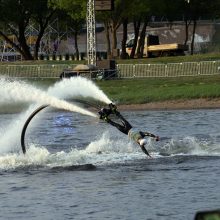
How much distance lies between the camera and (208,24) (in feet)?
388

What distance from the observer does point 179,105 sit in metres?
49.6

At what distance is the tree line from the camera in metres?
77.9

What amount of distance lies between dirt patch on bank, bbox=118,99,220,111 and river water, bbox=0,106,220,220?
15089 mm

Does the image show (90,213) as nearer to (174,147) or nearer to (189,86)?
(174,147)

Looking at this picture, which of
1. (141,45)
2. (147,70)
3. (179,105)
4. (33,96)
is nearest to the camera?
(33,96)

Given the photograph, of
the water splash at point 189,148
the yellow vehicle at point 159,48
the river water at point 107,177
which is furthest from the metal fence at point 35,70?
the water splash at point 189,148

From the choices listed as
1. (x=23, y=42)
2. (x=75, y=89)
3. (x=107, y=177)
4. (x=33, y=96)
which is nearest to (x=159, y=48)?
(x=23, y=42)

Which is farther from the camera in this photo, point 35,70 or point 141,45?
point 141,45

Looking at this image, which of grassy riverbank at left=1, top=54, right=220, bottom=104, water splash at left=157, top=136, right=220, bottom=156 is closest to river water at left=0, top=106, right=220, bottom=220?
water splash at left=157, top=136, right=220, bottom=156

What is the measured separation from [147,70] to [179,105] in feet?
45.5

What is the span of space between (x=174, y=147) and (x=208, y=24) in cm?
9293

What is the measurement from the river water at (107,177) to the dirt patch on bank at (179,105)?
15.1 meters

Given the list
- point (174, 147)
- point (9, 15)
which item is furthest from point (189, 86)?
point (9, 15)

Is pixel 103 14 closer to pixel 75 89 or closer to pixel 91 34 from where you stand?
pixel 91 34
